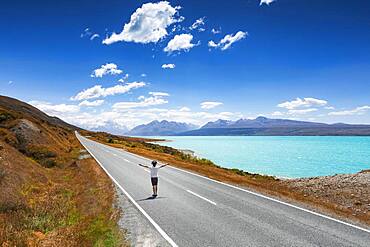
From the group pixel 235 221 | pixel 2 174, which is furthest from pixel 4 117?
pixel 235 221

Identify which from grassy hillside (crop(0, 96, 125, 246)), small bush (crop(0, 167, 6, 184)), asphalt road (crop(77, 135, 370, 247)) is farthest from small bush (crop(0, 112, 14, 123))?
asphalt road (crop(77, 135, 370, 247))

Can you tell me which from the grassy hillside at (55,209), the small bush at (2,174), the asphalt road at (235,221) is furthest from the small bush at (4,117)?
the asphalt road at (235,221)

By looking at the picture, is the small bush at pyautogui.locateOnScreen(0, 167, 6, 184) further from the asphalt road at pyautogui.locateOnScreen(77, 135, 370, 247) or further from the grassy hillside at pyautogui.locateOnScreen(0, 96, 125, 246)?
the asphalt road at pyautogui.locateOnScreen(77, 135, 370, 247)

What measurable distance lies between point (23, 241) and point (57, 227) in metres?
2.87

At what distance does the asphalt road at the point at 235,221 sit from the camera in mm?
9039

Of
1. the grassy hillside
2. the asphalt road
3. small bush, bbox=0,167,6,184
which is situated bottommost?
the asphalt road

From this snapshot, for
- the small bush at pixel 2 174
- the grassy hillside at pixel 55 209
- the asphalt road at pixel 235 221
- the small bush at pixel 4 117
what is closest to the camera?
the asphalt road at pixel 235 221

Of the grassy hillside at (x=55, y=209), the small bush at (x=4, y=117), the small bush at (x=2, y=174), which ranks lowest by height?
the grassy hillside at (x=55, y=209)

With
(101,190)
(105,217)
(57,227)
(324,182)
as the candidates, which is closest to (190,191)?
(101,190)

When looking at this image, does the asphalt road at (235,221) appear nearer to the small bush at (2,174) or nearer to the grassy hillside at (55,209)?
the grassy hillside at (55,209)

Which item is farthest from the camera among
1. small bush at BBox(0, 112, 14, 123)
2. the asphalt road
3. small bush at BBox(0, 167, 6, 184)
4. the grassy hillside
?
small bush at BBox(0, 112, 14, 123)

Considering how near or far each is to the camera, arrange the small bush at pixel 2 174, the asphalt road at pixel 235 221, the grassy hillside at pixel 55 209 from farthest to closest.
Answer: the small bush at pixel 2 174, the grassy hillside at pixel 55 209, the asphalt road at pixel 235 221

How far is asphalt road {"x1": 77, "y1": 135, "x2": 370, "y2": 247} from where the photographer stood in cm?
904

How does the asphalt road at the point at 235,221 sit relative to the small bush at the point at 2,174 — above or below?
below
